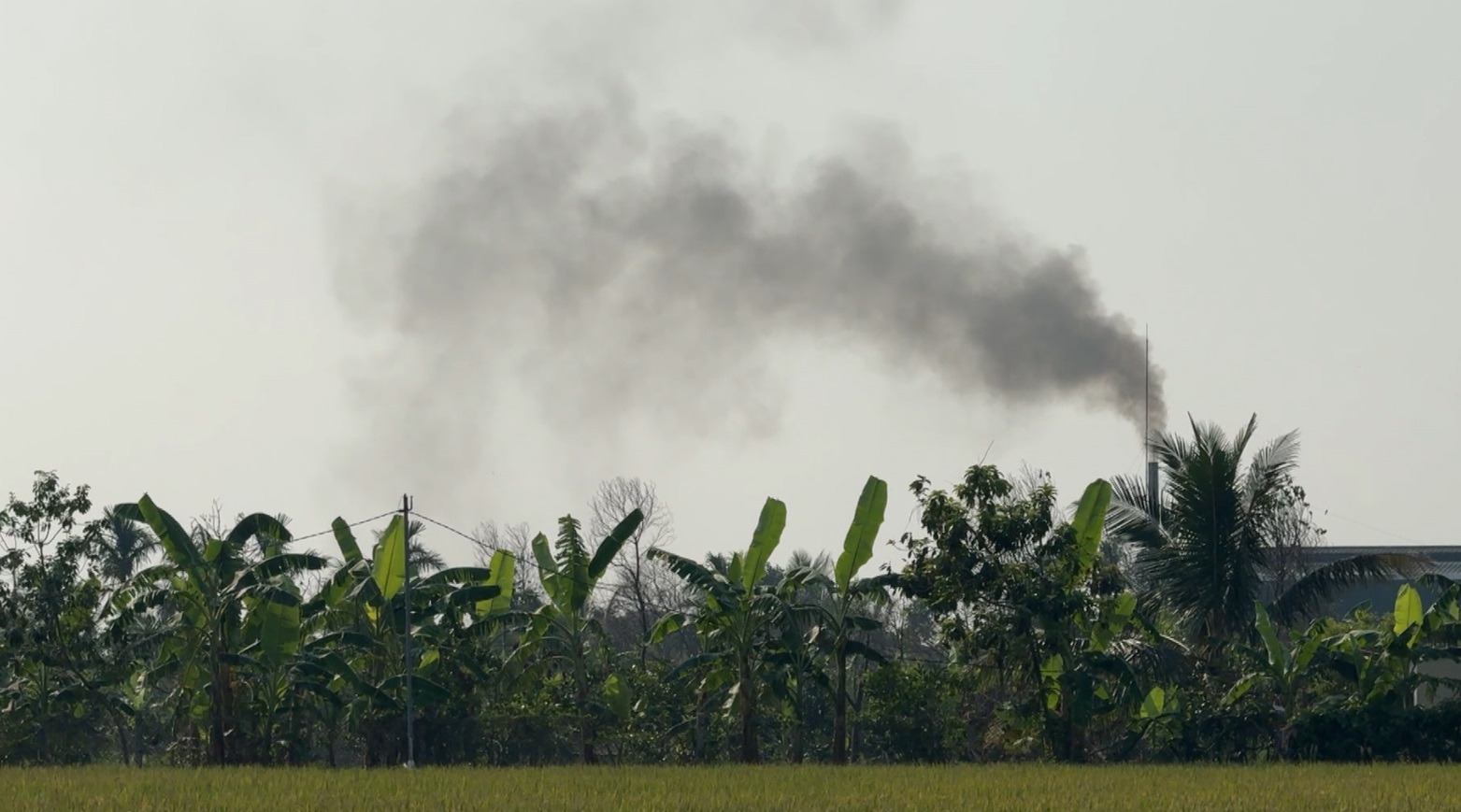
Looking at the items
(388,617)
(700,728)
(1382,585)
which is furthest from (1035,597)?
(1382,585)

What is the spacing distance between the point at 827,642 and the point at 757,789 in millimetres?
7898

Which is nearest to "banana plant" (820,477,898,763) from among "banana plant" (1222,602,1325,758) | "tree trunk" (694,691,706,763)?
Result: "tree trunk" (694,691,706,763)

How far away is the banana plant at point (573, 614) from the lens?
1208 inches

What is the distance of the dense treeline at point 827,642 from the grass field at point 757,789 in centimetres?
308

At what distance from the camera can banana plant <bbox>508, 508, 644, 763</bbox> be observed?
30.7 meters

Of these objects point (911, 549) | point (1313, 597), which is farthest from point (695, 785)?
point (1313, 597)

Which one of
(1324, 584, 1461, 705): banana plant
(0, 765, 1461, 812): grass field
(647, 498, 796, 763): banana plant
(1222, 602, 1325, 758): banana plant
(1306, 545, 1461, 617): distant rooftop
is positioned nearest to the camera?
(0, 765, 1461, 812): grass field

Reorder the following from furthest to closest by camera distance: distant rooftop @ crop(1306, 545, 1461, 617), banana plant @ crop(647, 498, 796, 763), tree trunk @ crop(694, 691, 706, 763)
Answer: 1. distant rooftop @ crop(1306, 545, 1461, 617)
2. tree trunk @ crop(694, 691, 706, 763)
3. banana plant @ crop(647, 498, 796, 763)

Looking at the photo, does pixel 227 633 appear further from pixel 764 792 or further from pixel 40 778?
pixel 764 792

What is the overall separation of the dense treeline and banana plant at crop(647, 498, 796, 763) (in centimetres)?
5

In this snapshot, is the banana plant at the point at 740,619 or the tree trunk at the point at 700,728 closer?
the banana plant at the point at 740,619

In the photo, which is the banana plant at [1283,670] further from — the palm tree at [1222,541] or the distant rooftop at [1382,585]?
the distant rooftop at [1382,585]

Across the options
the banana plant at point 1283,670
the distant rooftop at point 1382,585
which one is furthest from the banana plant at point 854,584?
the distant rooftop at point 1382,585

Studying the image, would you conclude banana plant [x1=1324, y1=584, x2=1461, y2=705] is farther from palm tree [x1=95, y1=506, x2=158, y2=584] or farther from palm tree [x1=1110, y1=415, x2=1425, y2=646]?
palm tree [x1=95, y1=506, x2=158, y2=584]
